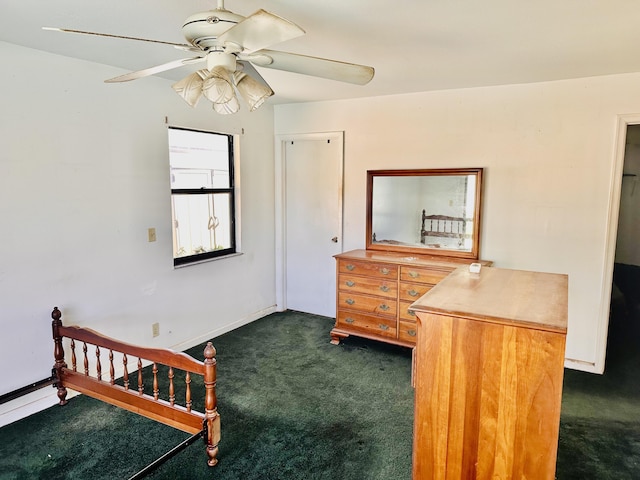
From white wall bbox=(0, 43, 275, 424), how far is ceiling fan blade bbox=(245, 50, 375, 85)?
1681mm

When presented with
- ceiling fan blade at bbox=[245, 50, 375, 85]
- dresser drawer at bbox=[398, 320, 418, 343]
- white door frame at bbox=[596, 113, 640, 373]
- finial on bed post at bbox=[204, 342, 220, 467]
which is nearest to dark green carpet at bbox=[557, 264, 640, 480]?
white door frame at bbox=[596, 113, 640, 373]

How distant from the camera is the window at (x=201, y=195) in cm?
363

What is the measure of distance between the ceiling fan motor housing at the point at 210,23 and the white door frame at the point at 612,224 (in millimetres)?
2994

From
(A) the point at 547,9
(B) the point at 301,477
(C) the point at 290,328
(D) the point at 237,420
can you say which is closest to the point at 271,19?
(A) the point at 547,9

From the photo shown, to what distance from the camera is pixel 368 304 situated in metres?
3.73

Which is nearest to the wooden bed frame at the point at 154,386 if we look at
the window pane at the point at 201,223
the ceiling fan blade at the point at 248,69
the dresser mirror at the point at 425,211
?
the window pane at the point at 201,223

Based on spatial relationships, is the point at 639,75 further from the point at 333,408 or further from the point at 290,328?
the point at 290,328

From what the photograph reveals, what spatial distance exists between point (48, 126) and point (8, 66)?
0.38 m

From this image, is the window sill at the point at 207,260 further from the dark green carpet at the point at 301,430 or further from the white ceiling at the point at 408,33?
the white ceiling at the point at 408,33

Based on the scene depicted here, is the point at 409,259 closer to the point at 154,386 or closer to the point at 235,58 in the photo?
the point at 154,386

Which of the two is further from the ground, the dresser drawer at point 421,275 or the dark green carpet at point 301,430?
the dresser drawer at point 421,275

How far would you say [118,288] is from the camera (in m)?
3.15

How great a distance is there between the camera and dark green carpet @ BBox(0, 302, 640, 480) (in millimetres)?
2195

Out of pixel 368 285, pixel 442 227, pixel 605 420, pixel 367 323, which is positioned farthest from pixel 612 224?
pixel 367 323
